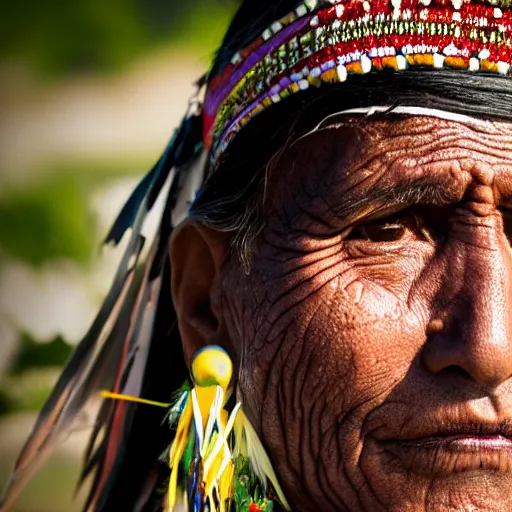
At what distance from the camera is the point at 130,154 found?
16.4 feet

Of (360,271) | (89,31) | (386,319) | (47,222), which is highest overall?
(89,31)

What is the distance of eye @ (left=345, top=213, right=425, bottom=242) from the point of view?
8.42 ft

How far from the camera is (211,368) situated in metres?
2.68

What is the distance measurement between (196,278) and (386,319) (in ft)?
2.33

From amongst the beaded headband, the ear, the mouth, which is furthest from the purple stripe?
the mouth

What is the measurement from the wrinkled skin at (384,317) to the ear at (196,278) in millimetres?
177

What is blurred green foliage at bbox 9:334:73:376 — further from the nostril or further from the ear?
the nostril

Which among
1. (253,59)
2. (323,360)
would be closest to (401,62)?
(253,59)

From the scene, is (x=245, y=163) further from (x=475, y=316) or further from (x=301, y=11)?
(x=475, y=316)

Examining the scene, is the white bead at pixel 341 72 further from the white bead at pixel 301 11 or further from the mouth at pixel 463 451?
the mouth at pixel 463 451

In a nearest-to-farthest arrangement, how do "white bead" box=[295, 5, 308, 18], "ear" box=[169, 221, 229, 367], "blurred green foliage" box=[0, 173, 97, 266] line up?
"white bead" box=[295, 5, 308, 18]
"ear" box=[169, 221, 229, 367]
"blurred green foliage" box=[0, 173, 97, 266]

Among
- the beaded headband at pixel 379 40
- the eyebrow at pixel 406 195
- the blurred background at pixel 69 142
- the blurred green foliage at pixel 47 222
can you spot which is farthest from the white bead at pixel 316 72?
the blurred green foliage at pixel 47 222

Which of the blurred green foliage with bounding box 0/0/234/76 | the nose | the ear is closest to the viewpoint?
the nose

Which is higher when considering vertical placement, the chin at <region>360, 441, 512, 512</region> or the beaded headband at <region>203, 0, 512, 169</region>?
the beaded headband at <region>203, 0, 512, 169</region>
